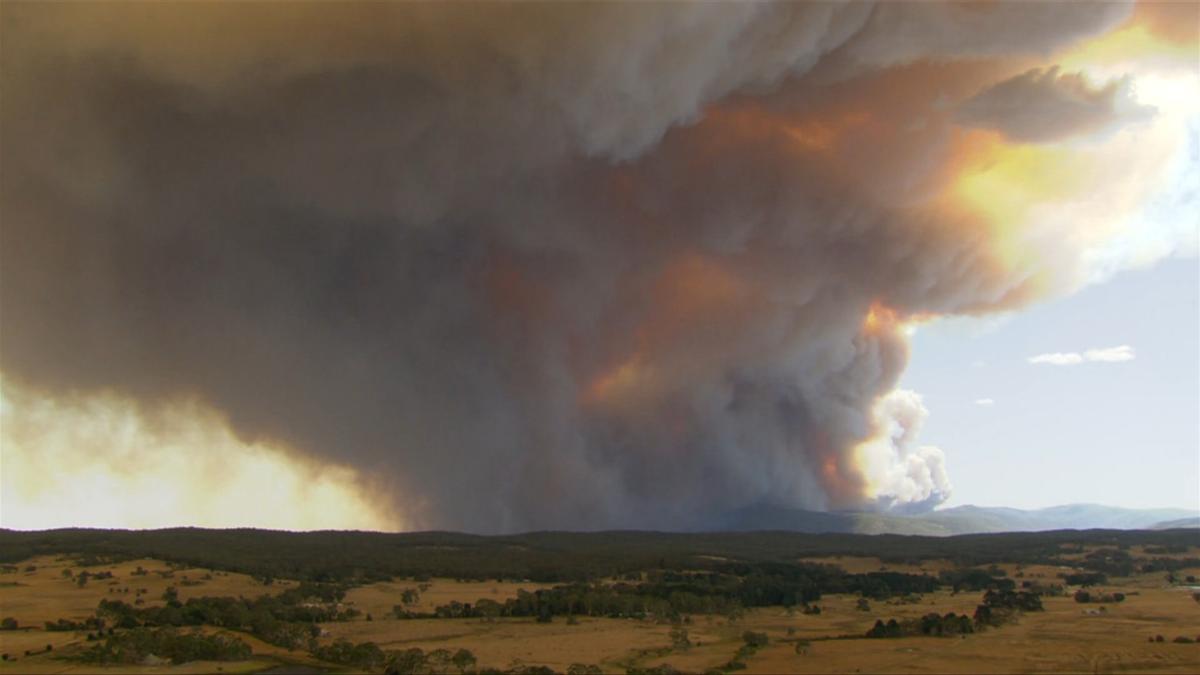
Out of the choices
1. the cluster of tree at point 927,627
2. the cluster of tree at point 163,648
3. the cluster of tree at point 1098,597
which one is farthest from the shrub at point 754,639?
the cluster of tree at point 1098,597

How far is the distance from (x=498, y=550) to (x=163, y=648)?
46566 mm

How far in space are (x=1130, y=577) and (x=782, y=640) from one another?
38.3 metres

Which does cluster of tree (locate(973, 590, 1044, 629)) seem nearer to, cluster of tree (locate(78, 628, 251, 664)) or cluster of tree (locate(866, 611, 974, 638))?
cluster of tree (locate(866, 611, 974, 638))

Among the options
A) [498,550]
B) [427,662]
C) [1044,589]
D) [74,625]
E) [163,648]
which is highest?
[498,550]

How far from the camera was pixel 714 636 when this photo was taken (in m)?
42.4

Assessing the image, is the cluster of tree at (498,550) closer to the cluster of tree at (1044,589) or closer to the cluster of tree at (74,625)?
the cluster of tree at (1044,589)

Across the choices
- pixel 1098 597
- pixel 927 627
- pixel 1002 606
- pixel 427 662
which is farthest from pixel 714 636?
pixel 1098 597

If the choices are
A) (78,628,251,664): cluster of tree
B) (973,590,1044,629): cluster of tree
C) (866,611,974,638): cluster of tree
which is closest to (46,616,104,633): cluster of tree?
(78,628,251,664): cluster of tree

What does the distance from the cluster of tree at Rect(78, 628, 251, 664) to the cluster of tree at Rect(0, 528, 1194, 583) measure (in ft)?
77.0

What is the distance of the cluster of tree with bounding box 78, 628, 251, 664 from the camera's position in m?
34.9

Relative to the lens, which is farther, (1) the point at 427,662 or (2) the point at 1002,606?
(2) the point at 1002,606

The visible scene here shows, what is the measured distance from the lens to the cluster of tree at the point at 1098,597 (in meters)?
52.8

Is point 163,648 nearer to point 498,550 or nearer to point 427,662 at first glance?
point 427,662

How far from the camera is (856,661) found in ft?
116
